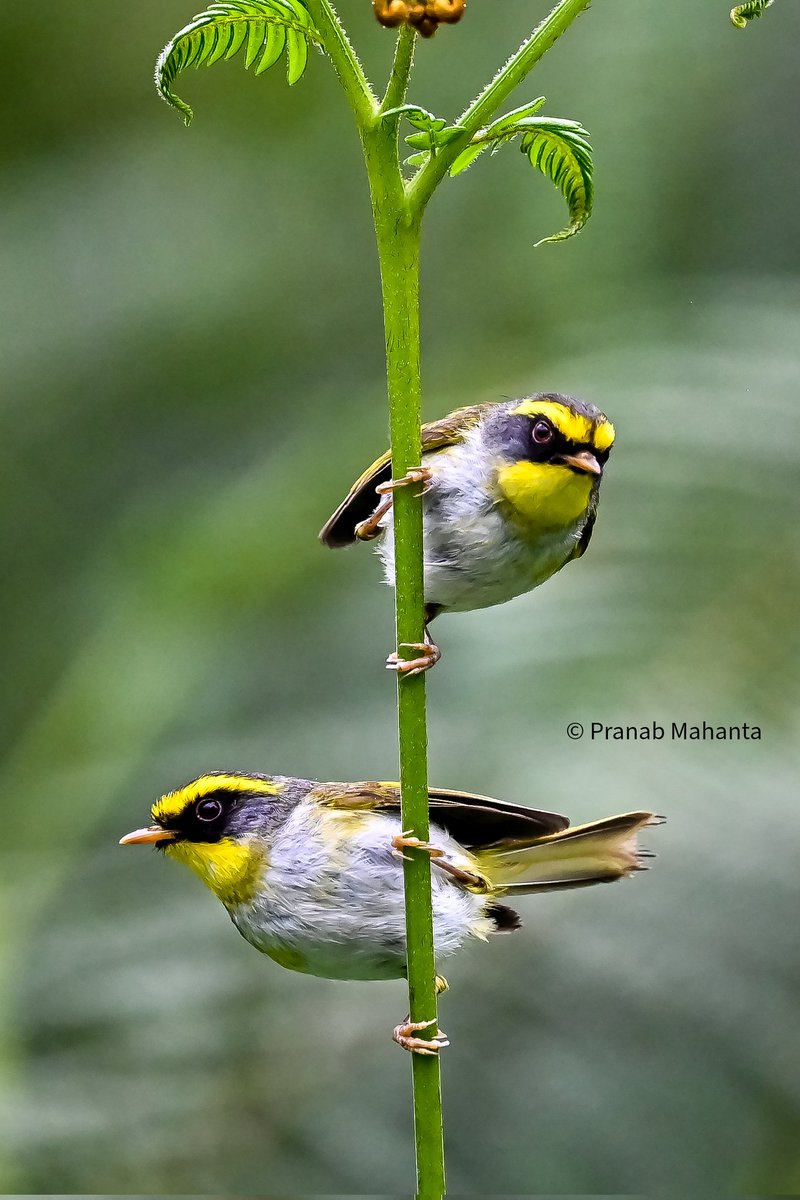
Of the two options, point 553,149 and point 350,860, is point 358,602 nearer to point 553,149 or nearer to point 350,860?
point 350,860

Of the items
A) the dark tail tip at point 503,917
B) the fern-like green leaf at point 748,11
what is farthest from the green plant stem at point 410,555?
the dark tail tip at point 503,917

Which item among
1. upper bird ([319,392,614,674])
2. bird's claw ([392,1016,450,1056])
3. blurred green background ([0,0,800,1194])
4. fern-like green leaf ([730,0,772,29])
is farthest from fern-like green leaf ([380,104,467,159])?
blurred green background ([0,0,800,1194])

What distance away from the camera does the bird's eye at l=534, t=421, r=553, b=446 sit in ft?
3.30

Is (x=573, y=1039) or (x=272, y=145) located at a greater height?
(x=272, y=145)

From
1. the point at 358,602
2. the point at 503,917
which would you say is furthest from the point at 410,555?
the point at 358,602

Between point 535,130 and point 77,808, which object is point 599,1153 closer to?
point 77,808

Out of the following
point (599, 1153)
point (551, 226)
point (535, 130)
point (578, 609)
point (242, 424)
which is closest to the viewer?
point (535, 130)

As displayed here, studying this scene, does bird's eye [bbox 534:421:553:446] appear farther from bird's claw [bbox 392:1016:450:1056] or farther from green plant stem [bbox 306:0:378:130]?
bird's claw [bbox 392:1016:450:1056]

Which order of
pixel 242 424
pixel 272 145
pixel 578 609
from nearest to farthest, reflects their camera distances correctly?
pixel 578 609 < pixel 242 424 < pixel 272 145

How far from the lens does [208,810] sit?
1110 mm

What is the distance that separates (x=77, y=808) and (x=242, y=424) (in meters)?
0.86

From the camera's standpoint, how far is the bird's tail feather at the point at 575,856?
927 mm

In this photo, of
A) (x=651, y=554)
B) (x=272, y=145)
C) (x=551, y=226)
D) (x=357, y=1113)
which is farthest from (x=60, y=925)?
(x=272, y=145)

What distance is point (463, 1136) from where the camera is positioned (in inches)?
71.2
